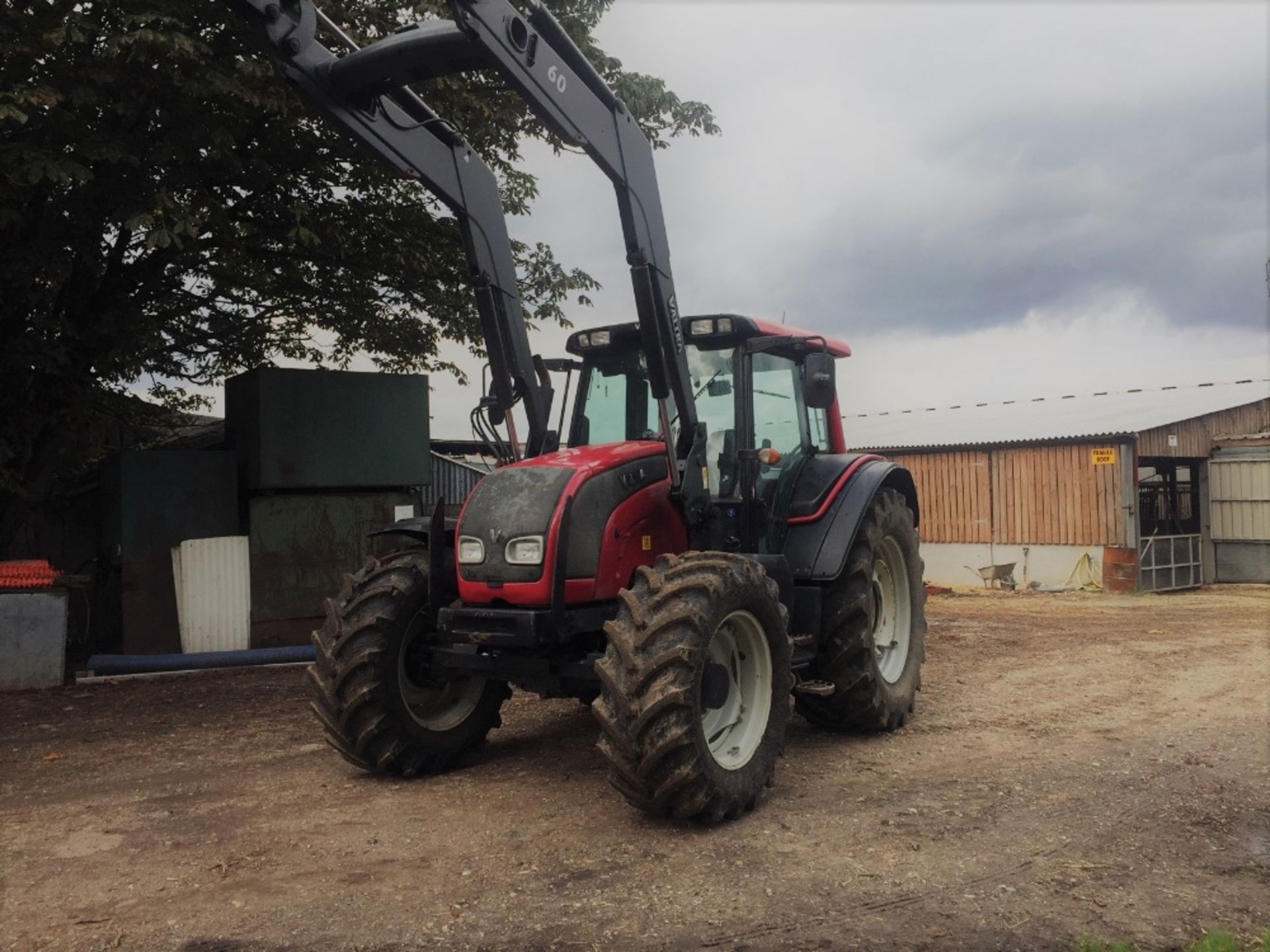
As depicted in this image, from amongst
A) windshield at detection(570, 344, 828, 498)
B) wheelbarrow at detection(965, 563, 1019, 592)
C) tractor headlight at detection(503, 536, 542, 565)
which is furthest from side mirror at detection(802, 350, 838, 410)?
wheelbarrow at detection(965, 563, 1019, 592)

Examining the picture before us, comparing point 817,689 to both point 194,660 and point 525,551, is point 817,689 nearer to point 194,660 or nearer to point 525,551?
point 525,551

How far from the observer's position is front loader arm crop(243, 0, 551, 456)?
518cm

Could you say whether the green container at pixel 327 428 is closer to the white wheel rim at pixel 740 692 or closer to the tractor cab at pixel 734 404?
the tractor cab at pixel 734 404

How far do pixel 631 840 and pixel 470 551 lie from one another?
1551mm

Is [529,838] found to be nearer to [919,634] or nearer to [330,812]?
[330,812]

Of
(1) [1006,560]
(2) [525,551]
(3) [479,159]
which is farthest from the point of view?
(1) [1006,560]

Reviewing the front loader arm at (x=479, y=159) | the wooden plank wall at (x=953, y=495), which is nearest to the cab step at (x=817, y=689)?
the front loader arm at (x=479, y=159)

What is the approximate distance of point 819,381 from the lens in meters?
5.76

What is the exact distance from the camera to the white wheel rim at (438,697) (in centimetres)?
564

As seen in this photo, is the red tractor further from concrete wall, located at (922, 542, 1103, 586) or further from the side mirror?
concrete wall, located at (922, 542, 1103, 586)

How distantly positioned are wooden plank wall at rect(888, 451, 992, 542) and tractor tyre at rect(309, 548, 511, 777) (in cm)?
1495

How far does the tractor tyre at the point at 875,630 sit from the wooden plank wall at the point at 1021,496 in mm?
11038

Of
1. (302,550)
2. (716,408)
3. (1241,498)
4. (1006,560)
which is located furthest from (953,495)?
(716,408)

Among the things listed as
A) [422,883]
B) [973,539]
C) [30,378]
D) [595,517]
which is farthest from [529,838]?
[973,539]
